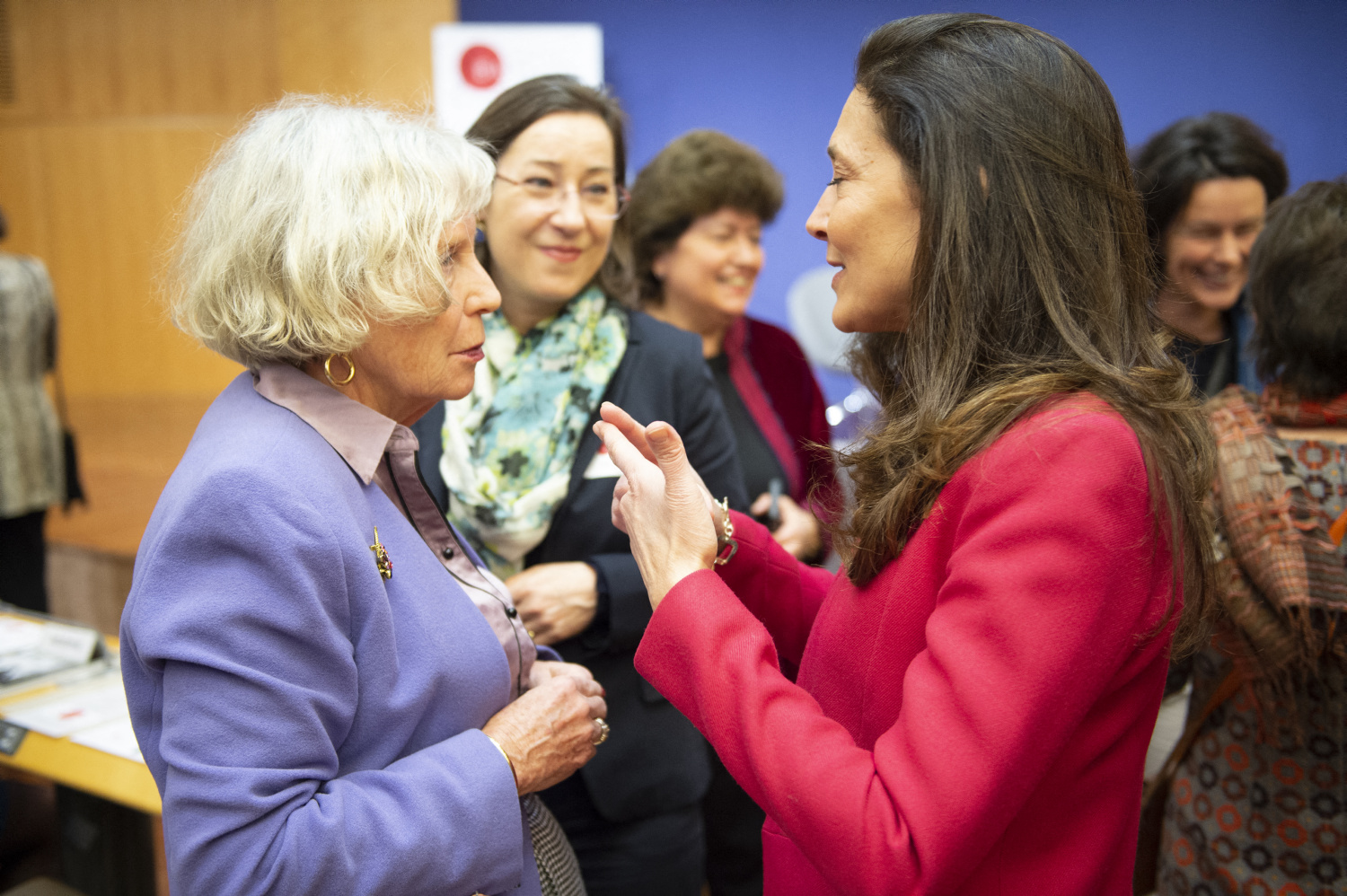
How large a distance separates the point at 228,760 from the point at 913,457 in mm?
736

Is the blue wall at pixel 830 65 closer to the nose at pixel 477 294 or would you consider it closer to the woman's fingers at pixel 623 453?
the nose at pixel 477 294

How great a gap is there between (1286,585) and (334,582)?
4.35ft

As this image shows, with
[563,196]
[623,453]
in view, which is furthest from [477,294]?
[563,196]

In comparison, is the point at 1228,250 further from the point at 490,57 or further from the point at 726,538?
the point at 490,57

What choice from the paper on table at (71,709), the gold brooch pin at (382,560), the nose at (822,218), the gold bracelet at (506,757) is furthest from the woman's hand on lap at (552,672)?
the paper on table at (71,709)

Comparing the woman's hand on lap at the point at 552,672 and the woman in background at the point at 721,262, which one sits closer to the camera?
the woman's hand on lap at the point at 552,672

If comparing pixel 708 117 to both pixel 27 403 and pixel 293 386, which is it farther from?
pixel 293 386

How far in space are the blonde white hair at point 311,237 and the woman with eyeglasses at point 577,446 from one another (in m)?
0.51

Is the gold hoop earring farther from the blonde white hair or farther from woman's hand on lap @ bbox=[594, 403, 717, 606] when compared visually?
woman's hand on lap @ bbox=[594, 403, 717, 606]

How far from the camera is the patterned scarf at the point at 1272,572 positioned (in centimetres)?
140

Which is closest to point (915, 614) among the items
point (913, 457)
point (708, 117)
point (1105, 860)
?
point (913, 457)

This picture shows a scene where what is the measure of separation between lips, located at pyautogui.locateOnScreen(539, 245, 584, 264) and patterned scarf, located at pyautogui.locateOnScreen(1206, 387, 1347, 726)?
114 centimetres

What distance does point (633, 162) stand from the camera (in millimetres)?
5871

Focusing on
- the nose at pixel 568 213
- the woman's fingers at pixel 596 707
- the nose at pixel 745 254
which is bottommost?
the woman's fingers at pixel 596 707
